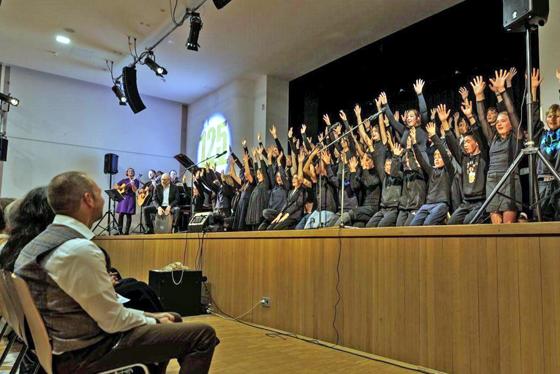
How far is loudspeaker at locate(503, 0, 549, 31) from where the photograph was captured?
8.41 ft

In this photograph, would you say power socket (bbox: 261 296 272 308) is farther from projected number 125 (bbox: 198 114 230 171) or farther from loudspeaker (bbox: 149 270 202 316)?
projected number 125 (bbox: 198 114 230 171)

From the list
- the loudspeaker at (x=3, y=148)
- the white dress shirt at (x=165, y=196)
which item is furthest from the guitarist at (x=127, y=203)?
the loudspeaker at (x=3, y=148)

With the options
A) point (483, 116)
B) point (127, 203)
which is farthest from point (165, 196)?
point (483, 116)

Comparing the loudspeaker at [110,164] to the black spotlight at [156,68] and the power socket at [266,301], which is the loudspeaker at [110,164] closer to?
the black spotlight at [156,68]

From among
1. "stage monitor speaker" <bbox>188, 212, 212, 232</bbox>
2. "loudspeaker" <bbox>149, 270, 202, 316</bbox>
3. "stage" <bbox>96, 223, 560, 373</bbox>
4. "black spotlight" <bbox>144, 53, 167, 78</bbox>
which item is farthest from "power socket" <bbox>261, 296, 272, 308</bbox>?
"black spotlight" <bbox>144, 53, 167, 78</bbox>

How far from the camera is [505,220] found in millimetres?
3123

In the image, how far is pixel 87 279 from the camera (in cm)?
137

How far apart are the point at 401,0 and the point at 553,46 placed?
2.06 m

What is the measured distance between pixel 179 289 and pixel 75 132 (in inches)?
247

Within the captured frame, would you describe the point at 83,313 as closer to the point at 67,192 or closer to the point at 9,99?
the point at 67,192

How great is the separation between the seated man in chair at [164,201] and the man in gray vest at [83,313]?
5.75 metres

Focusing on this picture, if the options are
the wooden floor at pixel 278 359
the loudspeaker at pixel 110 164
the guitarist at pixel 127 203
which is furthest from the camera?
the loudspeaker at pixel 110 164

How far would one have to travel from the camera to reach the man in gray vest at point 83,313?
1.38 m

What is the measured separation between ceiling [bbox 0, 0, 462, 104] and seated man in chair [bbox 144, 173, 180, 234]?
2232 millimetres
